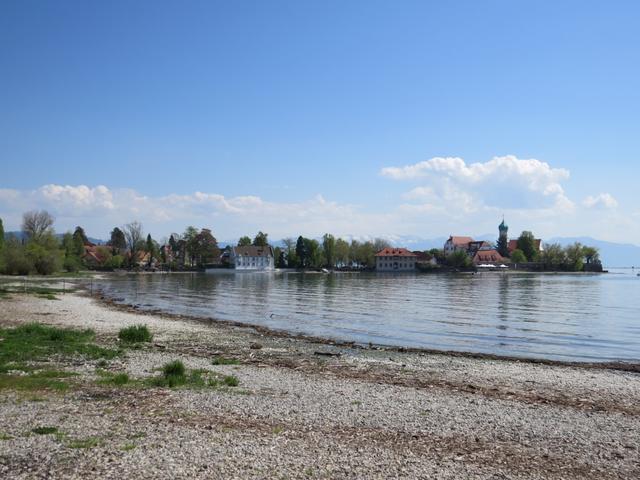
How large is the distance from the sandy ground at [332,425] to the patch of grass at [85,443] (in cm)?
12

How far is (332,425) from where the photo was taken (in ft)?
43.1

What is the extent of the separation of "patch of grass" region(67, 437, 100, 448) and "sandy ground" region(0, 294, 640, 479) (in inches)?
4.9

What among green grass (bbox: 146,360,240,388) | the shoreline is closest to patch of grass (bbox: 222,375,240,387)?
green grass (bbox: 146,360,240,388)

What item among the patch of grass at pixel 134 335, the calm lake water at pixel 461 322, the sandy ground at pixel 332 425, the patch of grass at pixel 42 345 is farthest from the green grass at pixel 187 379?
the calm lake water at pixel 461 322

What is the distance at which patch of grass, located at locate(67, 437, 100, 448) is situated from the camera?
10.6 meters

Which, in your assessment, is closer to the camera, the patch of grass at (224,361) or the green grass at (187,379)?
the green grass at (187,379)

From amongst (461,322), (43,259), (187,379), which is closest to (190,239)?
(43,259)

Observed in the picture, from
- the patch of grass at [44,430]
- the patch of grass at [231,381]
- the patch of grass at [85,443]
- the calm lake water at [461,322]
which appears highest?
the patch of grass at [44,430]

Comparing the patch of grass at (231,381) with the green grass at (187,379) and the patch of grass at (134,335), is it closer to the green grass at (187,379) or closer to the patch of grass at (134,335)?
the green grass at (187,379)

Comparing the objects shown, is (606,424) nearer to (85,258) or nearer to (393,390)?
(393,390)

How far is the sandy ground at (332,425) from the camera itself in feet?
33.2

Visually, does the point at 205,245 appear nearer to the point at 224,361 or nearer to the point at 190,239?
the point at 190,239

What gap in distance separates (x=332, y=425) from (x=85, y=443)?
5.66 metres

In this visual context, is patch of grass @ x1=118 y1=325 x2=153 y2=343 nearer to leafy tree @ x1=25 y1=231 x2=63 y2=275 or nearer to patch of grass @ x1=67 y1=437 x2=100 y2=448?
patch of grass @ x1=67 y1=437 x2=100 y2=448
